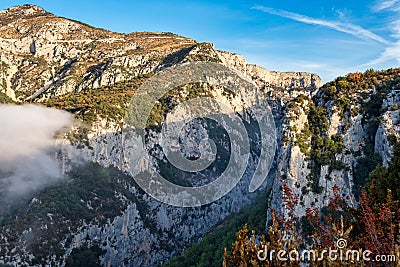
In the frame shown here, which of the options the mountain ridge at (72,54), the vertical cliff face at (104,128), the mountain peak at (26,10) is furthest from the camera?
the mountain peak at (26,10)

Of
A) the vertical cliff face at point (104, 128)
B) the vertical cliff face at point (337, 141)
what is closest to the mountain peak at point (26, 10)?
the vertical cliff face at point (104, 128)

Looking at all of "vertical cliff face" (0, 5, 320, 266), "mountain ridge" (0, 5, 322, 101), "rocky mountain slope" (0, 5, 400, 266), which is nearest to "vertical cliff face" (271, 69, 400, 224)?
"rocky mountain slope" (0, 5, 400, 266)

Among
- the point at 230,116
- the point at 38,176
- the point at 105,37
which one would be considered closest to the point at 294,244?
the point at 38,176

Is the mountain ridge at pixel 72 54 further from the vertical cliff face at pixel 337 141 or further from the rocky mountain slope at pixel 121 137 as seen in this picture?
the vertical cliff face at pixel 337 141

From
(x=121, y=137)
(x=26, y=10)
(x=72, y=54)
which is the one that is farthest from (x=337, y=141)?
(x=26, y=10)

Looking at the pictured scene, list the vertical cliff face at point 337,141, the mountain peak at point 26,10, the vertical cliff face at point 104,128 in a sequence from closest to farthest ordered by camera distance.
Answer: the vertical cliff face at point 337,141, the vertical cliff face at point 104,128, the mountain peak at point 26,10

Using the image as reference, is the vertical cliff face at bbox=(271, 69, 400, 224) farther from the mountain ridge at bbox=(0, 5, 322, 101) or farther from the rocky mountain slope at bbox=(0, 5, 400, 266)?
the mountain ridge at bbox=(0, 5, 322, 101)

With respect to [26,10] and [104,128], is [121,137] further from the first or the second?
[26,10]

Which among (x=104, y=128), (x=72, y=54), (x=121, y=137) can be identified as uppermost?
(x=72, y=54)

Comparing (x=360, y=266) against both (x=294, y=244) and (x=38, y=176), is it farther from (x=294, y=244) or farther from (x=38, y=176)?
(x=38, y=176)
